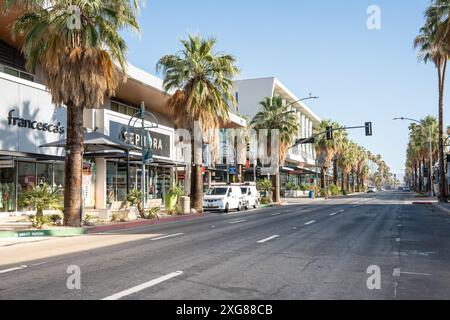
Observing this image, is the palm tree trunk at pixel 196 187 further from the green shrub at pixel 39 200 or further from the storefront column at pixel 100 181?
the green shrub at pixel 39 200

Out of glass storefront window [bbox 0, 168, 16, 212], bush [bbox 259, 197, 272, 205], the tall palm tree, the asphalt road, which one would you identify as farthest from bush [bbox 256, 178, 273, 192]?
the asphalt road

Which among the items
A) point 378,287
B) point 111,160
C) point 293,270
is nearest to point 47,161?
point 111,160

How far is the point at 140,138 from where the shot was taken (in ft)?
126

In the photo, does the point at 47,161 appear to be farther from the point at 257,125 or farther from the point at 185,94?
the point at 257,125

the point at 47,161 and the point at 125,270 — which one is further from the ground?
the point at 47,161

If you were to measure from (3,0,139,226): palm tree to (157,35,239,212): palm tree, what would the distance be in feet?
37.6

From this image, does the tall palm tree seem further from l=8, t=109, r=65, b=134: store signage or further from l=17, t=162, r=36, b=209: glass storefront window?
l=17, t=162, r=36, b=209: glass storefront window

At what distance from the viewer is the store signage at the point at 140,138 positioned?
3453 cm

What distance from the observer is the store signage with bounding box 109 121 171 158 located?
3453 cm

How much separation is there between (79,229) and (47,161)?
11.5m

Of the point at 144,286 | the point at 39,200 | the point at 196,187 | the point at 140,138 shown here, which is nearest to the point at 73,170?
the point at 39,200

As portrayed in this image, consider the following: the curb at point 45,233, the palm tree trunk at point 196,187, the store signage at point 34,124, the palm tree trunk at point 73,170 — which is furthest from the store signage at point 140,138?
the curb at point 45,233

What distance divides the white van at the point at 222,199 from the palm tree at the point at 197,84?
1.42 metres
